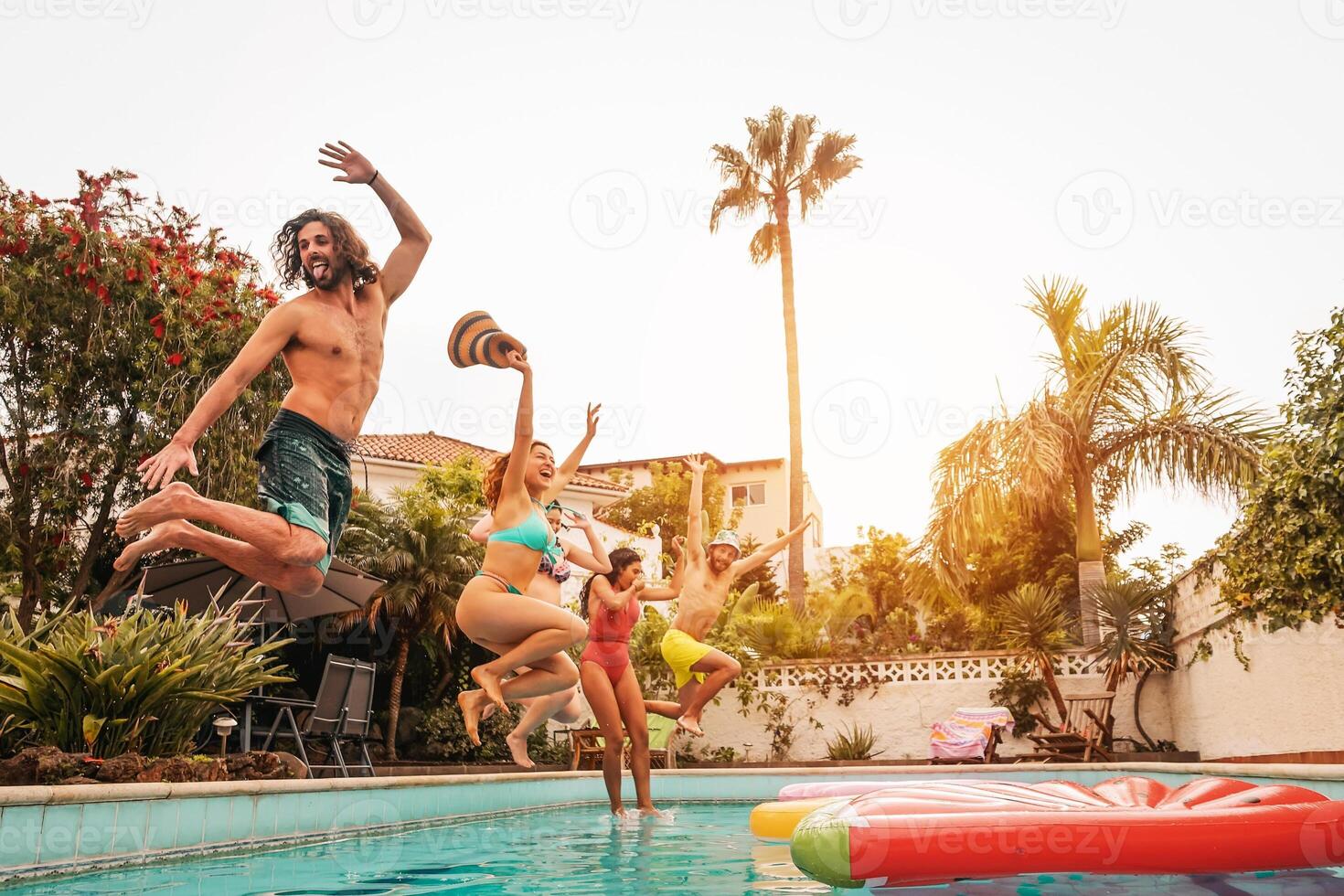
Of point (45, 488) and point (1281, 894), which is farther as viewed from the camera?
point (45, 488)

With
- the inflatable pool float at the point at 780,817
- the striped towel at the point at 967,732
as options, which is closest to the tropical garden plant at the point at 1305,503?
the inflatable pool float at the point at 780,817

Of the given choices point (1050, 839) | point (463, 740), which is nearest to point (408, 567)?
point (463, 740)

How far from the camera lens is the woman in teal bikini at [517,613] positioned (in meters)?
5.36

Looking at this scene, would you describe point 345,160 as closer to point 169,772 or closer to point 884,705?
point 169,772

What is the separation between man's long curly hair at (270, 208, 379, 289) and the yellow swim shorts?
5.98 metres

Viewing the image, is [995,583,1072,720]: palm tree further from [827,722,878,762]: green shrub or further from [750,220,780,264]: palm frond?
[750,220,780,264]: palm frond

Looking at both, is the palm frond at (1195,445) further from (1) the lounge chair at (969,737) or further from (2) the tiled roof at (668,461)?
(2) the tiled roof at (668,461)

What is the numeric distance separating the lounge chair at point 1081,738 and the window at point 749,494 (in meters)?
33.8

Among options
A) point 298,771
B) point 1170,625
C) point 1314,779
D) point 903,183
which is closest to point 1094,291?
point 1170,625

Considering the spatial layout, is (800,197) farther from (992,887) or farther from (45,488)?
(992,887)

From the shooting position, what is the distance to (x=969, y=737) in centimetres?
1636

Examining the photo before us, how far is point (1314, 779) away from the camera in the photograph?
225 inches

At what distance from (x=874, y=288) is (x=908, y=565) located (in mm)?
8153

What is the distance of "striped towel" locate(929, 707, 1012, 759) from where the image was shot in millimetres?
16219
